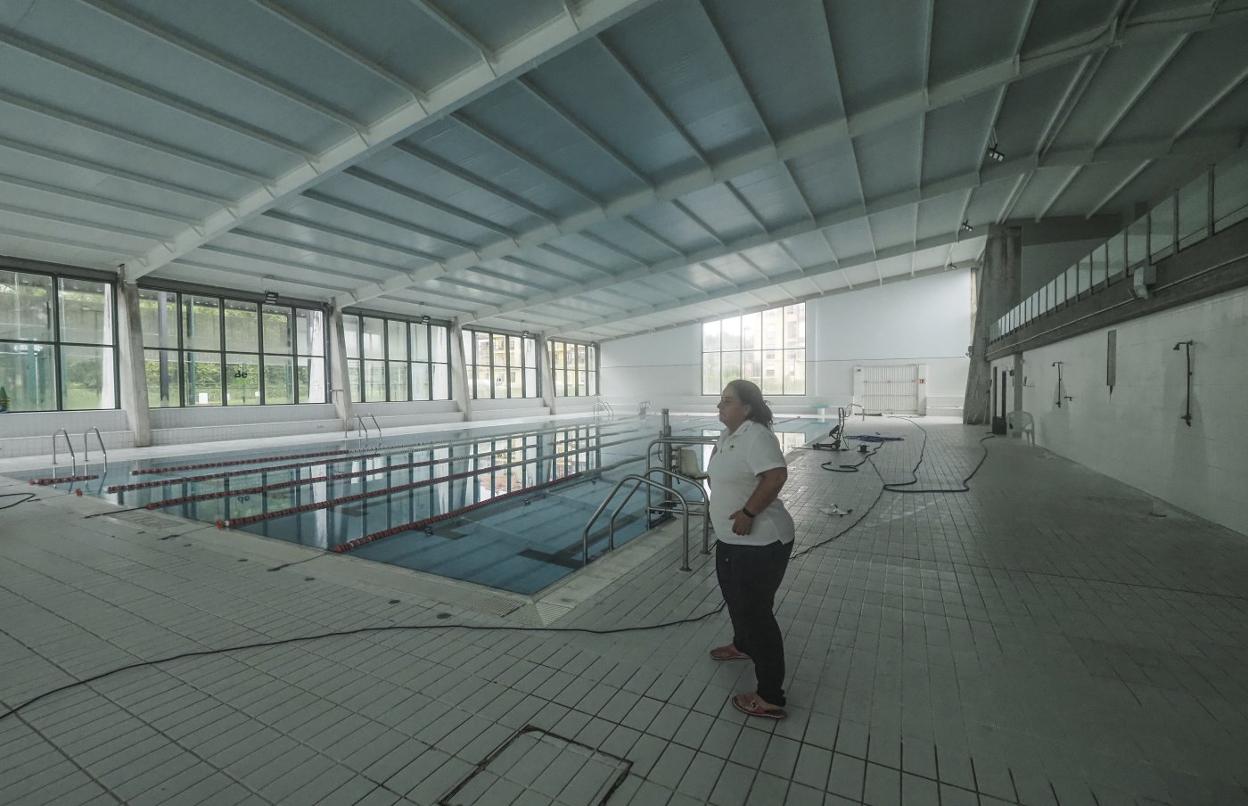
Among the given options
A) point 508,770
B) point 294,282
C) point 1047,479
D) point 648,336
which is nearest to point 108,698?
point 508,770

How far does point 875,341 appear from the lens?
78.6 feet

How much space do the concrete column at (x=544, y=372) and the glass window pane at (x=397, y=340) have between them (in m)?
7.75

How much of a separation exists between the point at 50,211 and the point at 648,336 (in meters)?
23.5

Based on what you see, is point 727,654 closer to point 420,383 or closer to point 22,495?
point 22,495

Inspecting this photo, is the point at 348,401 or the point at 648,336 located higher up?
the point at 648,336

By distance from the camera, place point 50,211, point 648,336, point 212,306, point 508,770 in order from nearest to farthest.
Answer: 1. point 508,770
2. point 50,211
3. point 212,306
4. point 648,336

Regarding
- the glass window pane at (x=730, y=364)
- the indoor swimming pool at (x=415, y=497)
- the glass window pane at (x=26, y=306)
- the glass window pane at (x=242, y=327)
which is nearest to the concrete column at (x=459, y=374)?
the glass window pane at (x=242, y=327)

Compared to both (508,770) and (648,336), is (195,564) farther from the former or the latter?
(648,336)

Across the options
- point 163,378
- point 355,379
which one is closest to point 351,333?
point 355,379

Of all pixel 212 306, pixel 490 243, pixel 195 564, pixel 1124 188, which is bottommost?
pixel 195 564

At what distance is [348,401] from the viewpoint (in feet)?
58.5

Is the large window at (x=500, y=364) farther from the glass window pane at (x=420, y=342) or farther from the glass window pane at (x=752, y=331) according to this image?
the glass window pane at (x=752, y=331)

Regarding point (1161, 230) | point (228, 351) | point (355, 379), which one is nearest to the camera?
point (1161, 230)

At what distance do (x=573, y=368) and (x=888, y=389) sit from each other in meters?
15.9
